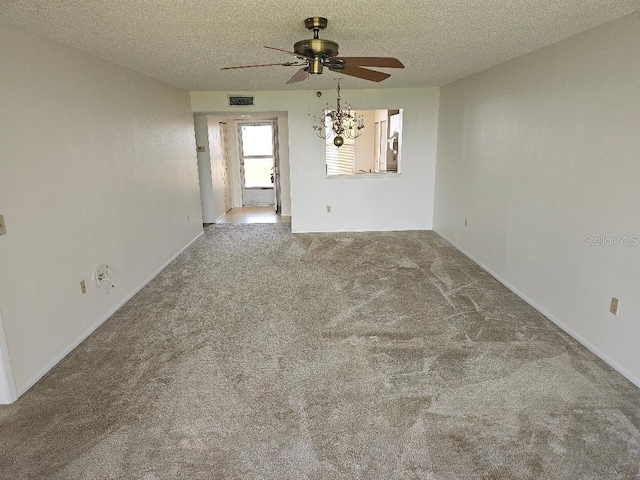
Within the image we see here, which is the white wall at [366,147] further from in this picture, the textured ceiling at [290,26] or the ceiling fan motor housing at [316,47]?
the ceiling fan motor housing at [316,47]

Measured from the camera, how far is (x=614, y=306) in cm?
266

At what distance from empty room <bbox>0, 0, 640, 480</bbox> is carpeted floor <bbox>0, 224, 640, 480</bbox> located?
1 cm

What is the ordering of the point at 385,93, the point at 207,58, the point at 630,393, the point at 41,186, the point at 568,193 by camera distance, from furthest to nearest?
the point at 385,93 < the point at 207,58 < the point at 568,193 < the point at 41,186 < the point at 630,393

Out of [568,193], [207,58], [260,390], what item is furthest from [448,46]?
[260,390]

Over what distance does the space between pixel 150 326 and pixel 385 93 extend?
15.8ft

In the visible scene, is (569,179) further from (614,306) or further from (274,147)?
(274,147)

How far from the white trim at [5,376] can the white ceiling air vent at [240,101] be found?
185 inches

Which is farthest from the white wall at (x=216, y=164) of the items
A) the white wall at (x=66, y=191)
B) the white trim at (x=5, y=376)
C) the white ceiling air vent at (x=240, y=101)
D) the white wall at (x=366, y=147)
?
the white trim at (x=5, y=376)

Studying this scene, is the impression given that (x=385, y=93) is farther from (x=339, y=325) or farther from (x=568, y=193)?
(x=339, y=325)

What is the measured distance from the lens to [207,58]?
368 cm

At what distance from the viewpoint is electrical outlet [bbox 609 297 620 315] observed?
2.63 meters

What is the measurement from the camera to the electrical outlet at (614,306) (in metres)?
2.63

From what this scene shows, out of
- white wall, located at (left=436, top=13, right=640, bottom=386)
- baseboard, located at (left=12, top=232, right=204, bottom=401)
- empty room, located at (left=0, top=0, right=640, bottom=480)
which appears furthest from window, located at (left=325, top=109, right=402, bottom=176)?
baseboard, located at (left=12, top=232, right=204, bottom=401)

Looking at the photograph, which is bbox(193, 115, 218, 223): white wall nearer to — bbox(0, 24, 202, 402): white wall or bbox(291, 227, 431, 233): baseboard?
bbox(291, 227, 431, 233): baseboard
